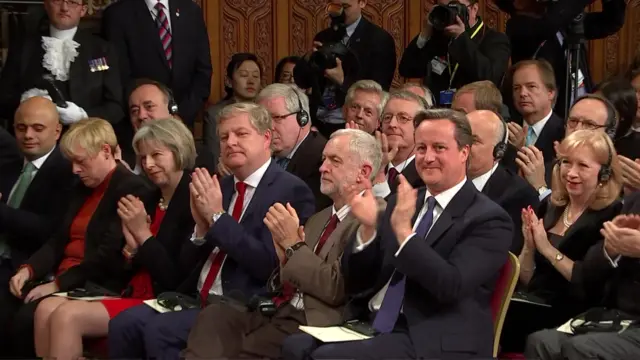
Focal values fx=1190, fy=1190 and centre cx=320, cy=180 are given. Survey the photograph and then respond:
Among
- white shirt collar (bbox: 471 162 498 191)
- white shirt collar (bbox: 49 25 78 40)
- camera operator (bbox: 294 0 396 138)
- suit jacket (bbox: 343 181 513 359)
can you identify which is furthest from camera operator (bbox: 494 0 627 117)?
suit jacket (bbox: 343 181 513 359)

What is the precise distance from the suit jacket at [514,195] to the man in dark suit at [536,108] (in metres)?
0.77

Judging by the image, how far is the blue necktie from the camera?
13.1 ft

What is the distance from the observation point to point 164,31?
641cm

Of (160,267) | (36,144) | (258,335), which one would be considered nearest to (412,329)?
(258,335)

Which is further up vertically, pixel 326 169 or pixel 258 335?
pixel 326 169

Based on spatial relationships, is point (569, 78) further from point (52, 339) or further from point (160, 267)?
point (52, 339)

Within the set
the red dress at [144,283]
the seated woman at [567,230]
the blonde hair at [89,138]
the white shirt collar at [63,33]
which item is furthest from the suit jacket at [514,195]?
the white shirt collar at [63,33]

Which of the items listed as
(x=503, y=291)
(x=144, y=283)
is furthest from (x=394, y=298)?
(x=144, y=283)

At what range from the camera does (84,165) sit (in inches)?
204

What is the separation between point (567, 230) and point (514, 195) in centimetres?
32

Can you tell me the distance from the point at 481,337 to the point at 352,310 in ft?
1.85

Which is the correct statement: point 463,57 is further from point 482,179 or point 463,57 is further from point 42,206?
point 42,206

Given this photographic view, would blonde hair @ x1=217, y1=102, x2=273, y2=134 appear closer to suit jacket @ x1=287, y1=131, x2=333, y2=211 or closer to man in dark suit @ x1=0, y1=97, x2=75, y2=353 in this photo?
suit jacket @ x1=287, y1=131, x2=333, y2=211

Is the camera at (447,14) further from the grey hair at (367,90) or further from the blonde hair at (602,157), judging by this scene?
the blonde hair at (602,157)
